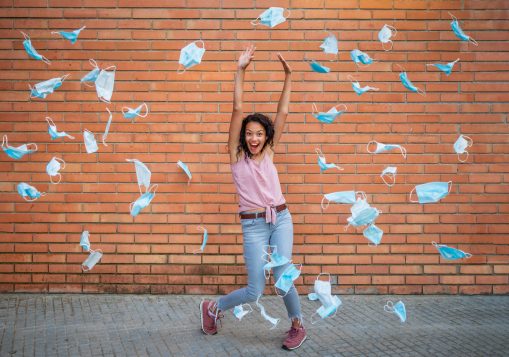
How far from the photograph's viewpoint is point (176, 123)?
5445 mm

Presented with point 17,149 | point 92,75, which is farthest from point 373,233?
point 17,149

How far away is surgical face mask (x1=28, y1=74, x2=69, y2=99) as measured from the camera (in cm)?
513

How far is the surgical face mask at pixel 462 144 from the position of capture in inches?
209

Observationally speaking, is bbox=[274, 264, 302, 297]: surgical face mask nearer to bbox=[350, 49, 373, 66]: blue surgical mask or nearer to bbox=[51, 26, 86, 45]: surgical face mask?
bbox=[350, 49, 373, 66]: blue surgical mask

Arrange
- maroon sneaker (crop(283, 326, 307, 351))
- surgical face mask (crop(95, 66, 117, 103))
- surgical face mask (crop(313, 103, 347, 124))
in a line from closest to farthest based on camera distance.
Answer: maroon sneaker (crop(283, 326, 307, 351)) < surgical face mask (crop(95, 66, 117, 103)) < surgical face mask (crop(313, 103, 347, 124))

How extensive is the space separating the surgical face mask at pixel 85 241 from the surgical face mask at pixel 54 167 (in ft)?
1.94

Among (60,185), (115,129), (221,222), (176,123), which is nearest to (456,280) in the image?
(221,222)

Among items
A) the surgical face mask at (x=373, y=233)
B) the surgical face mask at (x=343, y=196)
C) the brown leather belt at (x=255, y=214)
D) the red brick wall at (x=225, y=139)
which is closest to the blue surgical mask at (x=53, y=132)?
the red brick wall at (x=225, y=139)

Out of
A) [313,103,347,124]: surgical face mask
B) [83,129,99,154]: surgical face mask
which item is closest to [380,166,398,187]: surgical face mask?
[313,103,347,124]: surgical face mask

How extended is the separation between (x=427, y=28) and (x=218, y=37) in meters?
2.05

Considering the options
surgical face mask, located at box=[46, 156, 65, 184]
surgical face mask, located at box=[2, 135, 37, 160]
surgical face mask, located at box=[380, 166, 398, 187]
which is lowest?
surgical face mask, located at box=[380, 166, 398, 187]

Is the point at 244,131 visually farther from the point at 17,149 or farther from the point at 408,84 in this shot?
the point at 17,149

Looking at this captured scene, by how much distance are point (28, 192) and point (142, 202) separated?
1.30 m

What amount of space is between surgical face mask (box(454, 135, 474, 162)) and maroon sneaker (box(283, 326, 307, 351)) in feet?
7.73
